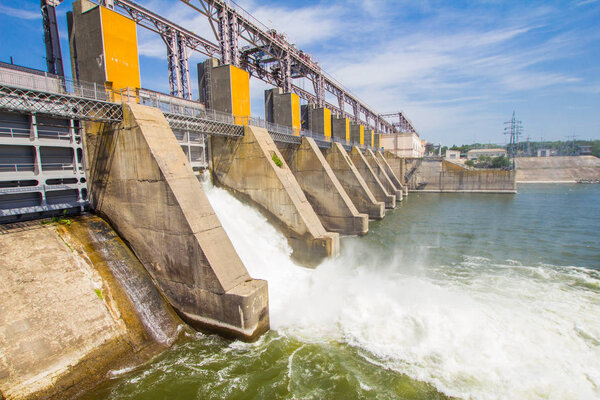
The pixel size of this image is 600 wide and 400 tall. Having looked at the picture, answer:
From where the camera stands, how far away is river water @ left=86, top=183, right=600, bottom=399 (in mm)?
6328

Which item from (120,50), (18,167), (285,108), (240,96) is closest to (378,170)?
(285,108)

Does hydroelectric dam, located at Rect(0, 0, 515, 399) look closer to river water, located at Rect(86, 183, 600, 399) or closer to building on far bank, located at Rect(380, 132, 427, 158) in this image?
river water, located at Rect(86, 183, 600, 399)

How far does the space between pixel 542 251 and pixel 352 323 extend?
12.9m

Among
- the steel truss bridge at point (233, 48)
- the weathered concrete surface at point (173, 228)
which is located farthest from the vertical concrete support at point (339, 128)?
the weathered concrete surface at point (173, 228)

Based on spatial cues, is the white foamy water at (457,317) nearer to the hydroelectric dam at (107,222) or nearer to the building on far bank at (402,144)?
the hydroelectric dam at (107,222)

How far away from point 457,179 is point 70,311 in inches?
1928

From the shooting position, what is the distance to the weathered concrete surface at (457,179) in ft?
139

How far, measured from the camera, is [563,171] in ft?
225

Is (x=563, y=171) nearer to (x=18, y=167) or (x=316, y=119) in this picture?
(x=316, y=119)

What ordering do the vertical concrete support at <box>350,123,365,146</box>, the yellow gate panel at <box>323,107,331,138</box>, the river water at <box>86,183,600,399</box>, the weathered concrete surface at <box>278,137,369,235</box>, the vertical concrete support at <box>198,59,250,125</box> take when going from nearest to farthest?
the river water at <box>86,183,600,399</box> < the vertical concrete support at <box>198,59,250,125</box> < the weathered concrete surface at <box>278,137,369,235</box> < the yellow gate panel at <box>323,107,331,138</box> < the vertical concrete support at <box>350,123,365,146</box>

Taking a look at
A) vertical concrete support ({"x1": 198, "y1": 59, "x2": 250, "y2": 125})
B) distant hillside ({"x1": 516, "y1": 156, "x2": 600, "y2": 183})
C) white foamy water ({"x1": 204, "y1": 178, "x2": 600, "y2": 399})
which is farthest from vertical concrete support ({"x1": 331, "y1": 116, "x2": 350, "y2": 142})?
distant hillside ({"x1": 516, "y1": 156, "x2": 600, "y2": 183})

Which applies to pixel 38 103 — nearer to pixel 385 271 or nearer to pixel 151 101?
pixel 151 101

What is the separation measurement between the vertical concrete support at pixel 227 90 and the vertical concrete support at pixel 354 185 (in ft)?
33.4

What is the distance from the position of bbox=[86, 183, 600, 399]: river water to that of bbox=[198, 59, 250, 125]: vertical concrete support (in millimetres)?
5191
